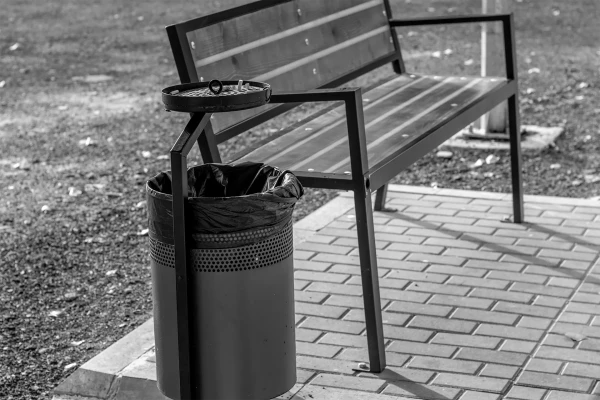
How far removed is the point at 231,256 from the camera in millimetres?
3004

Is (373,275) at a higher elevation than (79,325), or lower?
higher

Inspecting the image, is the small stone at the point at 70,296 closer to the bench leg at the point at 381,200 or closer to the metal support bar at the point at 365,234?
the metal support bar at the point at 365,234

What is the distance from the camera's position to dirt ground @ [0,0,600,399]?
4.48 meters

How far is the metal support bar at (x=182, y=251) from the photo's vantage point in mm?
2971

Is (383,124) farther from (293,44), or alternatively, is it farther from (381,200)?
(381,200)

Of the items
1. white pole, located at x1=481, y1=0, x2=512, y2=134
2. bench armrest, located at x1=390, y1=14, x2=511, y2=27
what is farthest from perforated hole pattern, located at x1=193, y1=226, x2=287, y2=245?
white pole, located at x1=481, y1=0, x2=512, y2=134

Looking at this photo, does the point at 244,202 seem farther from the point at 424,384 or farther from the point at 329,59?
the point at 329,59

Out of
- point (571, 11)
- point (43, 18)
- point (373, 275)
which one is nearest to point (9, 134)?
point (373, 275)

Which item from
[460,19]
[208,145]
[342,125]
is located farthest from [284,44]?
[460,19]

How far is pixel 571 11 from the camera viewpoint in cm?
1348

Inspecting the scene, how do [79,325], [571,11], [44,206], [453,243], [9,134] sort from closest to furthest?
1. [79,325]
2. [453,243]
3. [44,206]
4. [9,134]
5. [571,11]

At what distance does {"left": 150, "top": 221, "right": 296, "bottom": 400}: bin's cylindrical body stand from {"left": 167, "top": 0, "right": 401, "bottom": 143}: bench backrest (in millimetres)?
1130

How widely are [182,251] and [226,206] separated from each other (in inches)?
7.5

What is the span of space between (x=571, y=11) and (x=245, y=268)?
11.5 m
